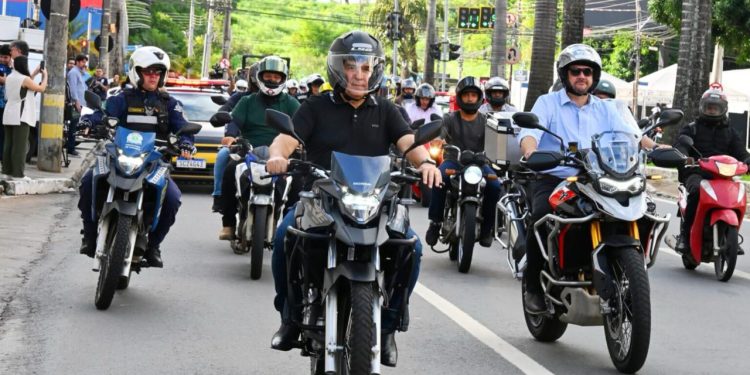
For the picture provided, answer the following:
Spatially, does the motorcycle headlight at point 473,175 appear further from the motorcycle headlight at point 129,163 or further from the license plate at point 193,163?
the license plate at point 193,163

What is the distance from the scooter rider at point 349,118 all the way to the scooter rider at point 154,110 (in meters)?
3.37

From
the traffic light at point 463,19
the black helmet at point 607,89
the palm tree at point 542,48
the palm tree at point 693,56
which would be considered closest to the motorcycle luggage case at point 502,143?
the black helmet at point 607,89

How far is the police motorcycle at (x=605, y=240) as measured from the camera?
7.64 metres

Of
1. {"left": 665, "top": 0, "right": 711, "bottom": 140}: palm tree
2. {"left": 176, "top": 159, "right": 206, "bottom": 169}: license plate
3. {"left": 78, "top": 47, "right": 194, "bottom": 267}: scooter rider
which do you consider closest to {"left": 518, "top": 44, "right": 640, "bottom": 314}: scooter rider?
{"left": 78, "top": 47, "right": 194, "bottom": 267}: scooter rider

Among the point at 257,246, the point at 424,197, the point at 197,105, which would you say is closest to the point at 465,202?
the point at 257,246

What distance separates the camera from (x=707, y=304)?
11.3m

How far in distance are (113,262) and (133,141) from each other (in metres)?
0.97

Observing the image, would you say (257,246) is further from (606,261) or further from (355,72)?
(355,72)

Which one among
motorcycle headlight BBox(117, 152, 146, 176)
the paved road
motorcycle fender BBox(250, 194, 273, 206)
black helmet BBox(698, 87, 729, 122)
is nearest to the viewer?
the paved road

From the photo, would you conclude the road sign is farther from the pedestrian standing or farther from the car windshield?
the pedestrian standing

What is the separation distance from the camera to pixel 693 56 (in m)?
27.3

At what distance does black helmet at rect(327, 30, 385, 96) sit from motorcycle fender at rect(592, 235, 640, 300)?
5.42ft

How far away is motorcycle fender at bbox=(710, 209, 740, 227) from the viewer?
41.2 feet

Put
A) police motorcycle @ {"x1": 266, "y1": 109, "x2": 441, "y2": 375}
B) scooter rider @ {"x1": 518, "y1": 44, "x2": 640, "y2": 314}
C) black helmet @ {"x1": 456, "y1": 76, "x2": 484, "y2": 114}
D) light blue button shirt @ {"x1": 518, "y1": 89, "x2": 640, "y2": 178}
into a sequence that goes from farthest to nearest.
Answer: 1. black helmet @ {"x1": 456, "y1": 76, "x2": 484, "y2": 114}
2. light blue button shirt @ {"x1": 518, "y1": 89, "x2": 640, "y2": 178}
3. scooter rider @ {"x1": 518, "y1": 44, "x2": 640, "y2": 314}
4. police motorcycle @ {"x1": 266, "y1": 109, "x2": 441, "y2": 375}
